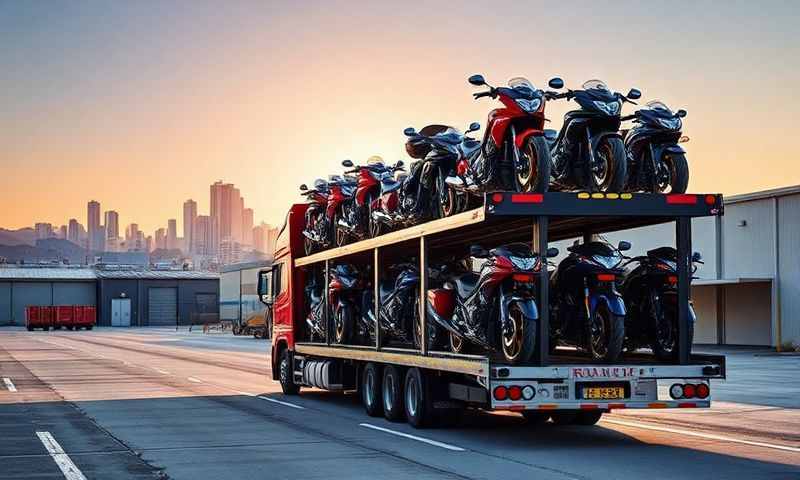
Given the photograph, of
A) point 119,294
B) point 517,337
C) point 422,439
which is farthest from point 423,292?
point 119,294

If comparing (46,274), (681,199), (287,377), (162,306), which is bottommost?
(162,306)

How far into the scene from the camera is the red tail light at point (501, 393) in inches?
486

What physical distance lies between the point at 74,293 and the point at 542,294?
383ft

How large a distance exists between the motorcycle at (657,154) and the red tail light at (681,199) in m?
0.54

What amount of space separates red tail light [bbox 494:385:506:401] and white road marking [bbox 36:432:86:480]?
438 centimetres

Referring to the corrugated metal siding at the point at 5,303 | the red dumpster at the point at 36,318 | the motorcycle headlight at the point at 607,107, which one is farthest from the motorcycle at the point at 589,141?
the corrugated metal siding at the point at 5,303

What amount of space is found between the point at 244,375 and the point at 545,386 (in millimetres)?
18459

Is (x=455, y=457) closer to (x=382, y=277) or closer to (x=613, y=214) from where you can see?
(x=613, y=214)

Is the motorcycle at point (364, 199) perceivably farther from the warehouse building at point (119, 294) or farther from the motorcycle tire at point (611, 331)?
the warehouse building at point (119, 294)

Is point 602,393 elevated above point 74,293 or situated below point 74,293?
below

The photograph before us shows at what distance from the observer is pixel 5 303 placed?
12069 cm

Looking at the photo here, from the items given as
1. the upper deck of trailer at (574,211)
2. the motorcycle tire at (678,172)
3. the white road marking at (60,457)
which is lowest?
the white road marking at (60,457)

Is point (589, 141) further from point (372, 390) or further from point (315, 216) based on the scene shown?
point (315, 216)

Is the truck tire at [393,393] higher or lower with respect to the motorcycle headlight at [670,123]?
lower
